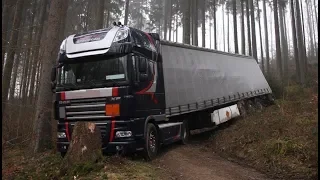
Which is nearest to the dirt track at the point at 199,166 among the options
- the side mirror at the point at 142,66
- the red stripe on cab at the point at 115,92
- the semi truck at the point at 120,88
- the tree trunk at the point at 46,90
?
the semi truck at the point at 120,88

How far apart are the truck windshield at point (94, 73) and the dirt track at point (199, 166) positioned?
2.54 metres

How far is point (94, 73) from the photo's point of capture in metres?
8.03

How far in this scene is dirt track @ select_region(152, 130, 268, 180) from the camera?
7355 millimetres

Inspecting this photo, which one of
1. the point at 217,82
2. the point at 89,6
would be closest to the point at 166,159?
the point at 217,82

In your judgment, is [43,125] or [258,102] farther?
[258,102]

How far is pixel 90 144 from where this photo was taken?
22.9 ft

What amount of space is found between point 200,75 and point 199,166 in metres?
5.30

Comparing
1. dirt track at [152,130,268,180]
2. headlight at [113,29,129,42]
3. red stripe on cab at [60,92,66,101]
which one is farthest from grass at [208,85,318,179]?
red stripe on cab at [60,92,66,101]

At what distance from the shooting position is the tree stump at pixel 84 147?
22.5 feet

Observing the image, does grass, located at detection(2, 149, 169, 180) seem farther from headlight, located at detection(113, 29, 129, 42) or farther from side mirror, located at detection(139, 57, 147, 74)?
headlight, located at detection(113, 29, 129, 42)

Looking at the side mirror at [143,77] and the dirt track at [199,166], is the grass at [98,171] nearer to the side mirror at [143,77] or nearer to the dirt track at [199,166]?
the dirt track at [199,166]

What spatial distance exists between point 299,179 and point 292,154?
1.16 metres

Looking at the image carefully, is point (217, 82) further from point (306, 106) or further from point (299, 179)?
point (299, 179)

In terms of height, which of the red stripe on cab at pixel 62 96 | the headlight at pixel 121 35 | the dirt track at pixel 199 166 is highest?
the headlight at pixel 121 35
